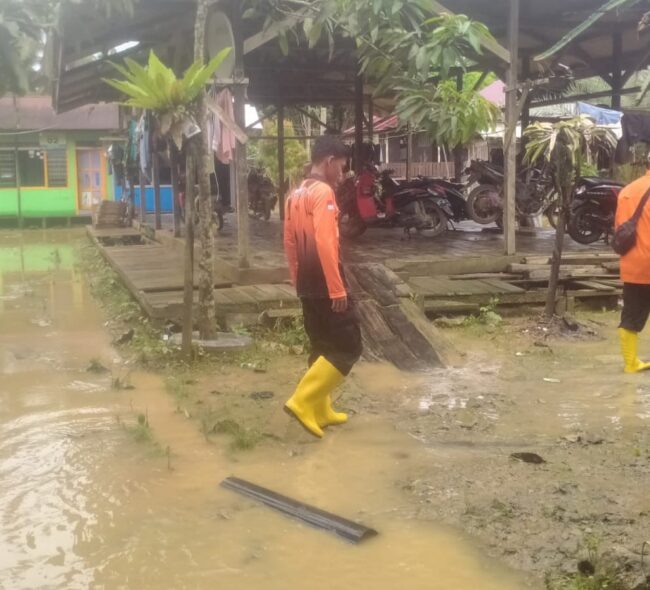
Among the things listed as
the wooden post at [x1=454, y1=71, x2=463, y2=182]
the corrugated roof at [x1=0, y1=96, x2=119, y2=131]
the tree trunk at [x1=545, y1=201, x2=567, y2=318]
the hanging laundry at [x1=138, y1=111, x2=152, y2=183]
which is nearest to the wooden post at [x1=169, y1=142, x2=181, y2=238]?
the hanging laundry at [x1=138, y1=111, x2=152, y2=183]

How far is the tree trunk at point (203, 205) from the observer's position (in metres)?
5.75

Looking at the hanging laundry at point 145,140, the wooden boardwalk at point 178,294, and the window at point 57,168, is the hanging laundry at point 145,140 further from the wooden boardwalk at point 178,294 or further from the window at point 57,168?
the window at point 57,168

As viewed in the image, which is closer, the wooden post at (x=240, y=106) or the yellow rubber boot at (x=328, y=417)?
the yellow rubber boot at (x=328, y=417)

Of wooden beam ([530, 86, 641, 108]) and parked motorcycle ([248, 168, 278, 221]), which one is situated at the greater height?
wooden beam ([530, 86, 641, 108])

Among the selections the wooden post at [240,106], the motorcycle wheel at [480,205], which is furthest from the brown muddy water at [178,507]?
the motorcycle wheel at [480,205]

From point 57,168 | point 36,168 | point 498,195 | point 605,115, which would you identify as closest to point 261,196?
point 498,195

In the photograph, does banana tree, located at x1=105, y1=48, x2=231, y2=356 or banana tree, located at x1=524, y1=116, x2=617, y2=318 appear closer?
banana tree, located at x1=105, y1=48, x2=231, y2=356

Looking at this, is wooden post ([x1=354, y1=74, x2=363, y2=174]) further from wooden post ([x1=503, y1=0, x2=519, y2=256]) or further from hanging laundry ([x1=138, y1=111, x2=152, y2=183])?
wooden post ([x1=503, y1=0, x2=519, y2=256])

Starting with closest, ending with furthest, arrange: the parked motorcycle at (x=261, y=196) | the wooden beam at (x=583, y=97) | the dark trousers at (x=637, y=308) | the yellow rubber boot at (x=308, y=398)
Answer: the yellow rubber boot at (x=308, y=398) < the dark trousers at (x=637, y=308) < the wooden beam at (x=583, y=97) < the parked motorcycle at (x=261, y=196)

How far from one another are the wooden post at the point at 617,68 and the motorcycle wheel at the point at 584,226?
2694 mm

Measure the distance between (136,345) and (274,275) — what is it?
1.74 m

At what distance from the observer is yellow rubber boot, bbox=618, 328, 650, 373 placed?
5648 millimetres

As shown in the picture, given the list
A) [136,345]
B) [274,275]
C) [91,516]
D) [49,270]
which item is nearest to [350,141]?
[49,270]

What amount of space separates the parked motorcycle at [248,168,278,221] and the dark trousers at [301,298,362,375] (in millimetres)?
13240
